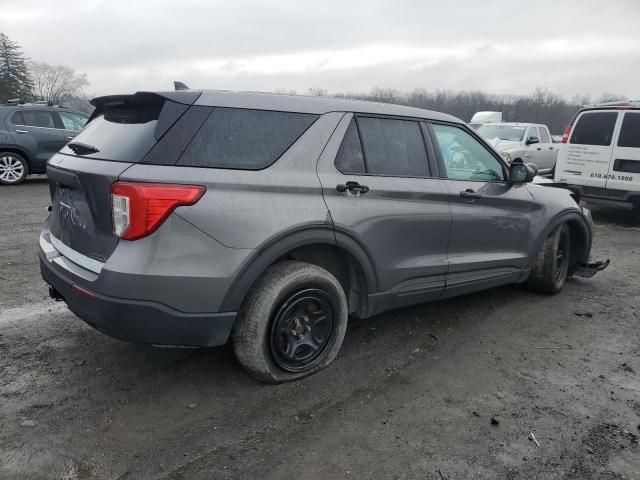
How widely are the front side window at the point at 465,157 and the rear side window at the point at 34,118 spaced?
35.0 ft

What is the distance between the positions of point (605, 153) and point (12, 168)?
12.0 meters

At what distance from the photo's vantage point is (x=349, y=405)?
3004 millimetres

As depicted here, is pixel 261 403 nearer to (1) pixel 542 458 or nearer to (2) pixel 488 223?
(1) pixel 542 458

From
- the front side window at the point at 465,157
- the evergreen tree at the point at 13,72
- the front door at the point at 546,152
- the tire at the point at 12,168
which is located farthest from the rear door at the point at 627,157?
the evergreen tree at the point at 13,72

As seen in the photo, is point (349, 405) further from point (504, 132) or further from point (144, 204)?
point (504, 132)

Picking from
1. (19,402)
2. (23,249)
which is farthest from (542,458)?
(23,249)

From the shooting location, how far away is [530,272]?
491 centimetres

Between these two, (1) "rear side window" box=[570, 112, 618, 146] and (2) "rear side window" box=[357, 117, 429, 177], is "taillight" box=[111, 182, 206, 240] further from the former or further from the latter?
(1) "rear side window" box=[570, 112, 618, 146]

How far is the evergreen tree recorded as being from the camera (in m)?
60.3

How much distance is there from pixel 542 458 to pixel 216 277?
6.19 ft

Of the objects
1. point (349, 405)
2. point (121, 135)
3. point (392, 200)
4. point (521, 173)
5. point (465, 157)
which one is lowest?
point (349, 405)

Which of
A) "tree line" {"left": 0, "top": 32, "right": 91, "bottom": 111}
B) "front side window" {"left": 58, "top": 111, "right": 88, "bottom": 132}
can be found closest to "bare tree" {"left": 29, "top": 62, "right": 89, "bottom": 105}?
"tree line" {"left": 0, "top": 32, "right": 91, "bottom": 111}

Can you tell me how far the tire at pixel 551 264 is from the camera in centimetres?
492

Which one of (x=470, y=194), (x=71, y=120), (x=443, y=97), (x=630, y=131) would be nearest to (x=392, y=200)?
(x=470, y=194)
